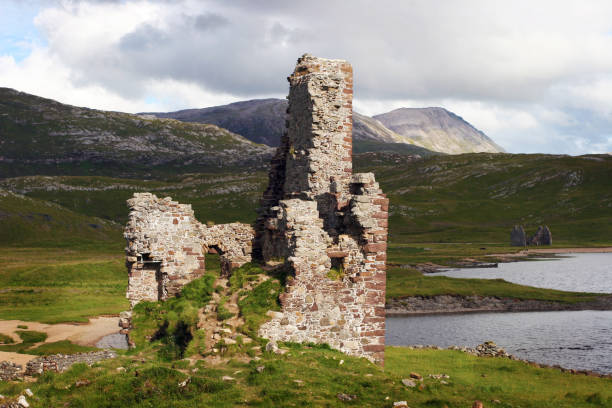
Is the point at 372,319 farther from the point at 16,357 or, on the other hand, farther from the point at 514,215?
the point at 514,215

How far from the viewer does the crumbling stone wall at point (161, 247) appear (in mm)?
25094

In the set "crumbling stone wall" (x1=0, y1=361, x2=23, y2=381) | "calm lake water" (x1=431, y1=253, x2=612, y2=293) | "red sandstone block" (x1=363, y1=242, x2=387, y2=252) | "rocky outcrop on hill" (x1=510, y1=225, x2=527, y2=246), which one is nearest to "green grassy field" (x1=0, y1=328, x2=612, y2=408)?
"red sandstone block" (x1=363, y1=242, x2=387, y2=252)

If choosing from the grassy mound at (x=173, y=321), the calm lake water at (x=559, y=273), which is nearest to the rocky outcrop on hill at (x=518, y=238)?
the calm lake water at (x=559, y=273)

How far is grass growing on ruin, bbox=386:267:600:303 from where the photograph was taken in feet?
226

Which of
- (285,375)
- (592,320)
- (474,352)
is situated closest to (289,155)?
(285,375)

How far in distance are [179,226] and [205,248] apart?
175 cm

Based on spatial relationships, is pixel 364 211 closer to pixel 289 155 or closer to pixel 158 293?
pixel 289 155

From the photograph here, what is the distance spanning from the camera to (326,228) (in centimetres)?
2620

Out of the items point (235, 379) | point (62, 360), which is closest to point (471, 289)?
point (62, 360)

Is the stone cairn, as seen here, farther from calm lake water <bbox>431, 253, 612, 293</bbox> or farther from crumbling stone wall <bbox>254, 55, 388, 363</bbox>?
crumbling stone wall <bbox>254, 55, 388, 363</bbox>

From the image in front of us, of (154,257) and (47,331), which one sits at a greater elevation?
(154,257)

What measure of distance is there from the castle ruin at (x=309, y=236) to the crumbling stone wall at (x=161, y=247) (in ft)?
0.14

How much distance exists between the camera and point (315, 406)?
1605 centimetres

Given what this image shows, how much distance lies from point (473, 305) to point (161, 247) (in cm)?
5084
